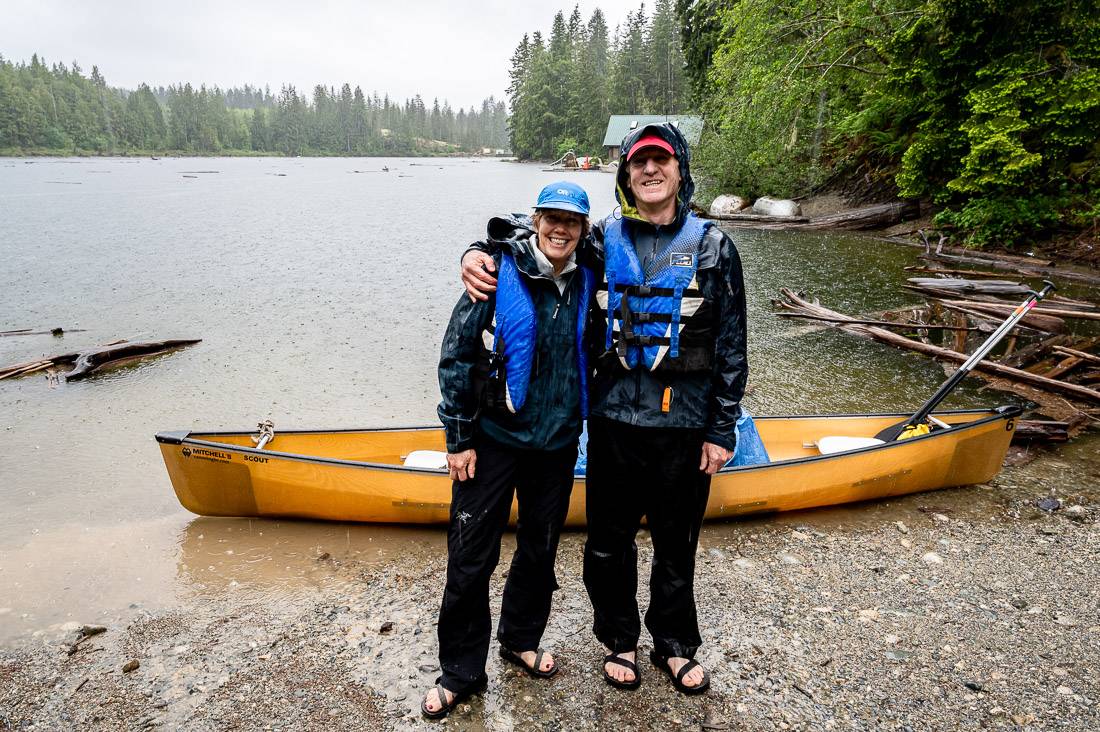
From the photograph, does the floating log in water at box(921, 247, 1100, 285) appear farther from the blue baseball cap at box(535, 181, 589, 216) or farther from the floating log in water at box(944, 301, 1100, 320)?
the blue baseball cap at box(535, 181, 589, 216)

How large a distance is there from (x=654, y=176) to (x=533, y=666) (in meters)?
2.43

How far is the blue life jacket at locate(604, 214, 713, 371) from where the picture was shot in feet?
8.38

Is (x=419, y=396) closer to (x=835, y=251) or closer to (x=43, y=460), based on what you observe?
(x=43, y=460)

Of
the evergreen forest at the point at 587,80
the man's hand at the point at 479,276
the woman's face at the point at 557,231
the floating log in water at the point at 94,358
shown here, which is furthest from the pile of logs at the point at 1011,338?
the evergreen forest at the point at 587,80

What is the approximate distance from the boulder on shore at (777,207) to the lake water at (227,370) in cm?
346

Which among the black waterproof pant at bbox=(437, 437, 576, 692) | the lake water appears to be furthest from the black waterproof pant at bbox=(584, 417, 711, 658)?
the lake water

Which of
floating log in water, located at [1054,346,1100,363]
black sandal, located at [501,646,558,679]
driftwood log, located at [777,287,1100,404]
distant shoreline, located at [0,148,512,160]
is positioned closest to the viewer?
black sandal, located at [501,646,558,679]

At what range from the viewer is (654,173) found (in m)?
2.53

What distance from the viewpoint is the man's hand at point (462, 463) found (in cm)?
258

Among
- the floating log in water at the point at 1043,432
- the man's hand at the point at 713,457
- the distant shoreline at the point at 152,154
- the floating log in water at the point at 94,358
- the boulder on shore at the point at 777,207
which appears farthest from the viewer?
the distant shoreline at the point at 152,154

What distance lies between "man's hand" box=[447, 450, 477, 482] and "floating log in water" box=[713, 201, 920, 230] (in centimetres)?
2105

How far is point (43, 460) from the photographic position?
6.52m

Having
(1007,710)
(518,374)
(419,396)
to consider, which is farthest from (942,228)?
(518,374)

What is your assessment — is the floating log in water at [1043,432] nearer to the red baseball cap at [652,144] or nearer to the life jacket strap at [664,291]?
the life jacket strap at [664,291]
